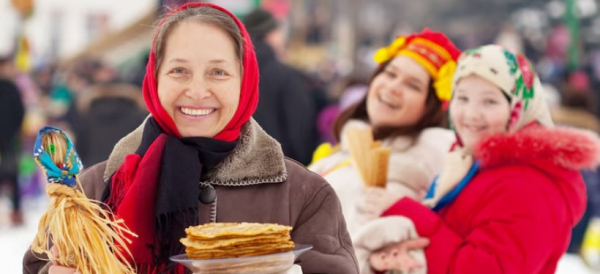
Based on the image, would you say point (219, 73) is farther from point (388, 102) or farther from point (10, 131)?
point (10, 131)

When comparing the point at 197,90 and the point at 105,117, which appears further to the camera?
the point at 105,117

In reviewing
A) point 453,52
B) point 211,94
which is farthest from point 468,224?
point 211,94

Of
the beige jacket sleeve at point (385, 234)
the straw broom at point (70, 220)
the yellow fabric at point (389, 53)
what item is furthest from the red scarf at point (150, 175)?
the yellow fabric at point (389, 53)

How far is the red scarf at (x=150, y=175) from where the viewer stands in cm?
218

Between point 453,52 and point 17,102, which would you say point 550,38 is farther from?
point 453,52

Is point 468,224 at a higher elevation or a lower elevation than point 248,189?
lower

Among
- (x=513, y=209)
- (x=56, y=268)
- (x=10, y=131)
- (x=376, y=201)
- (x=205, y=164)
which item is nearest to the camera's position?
(x=56, y=268)

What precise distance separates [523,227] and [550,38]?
21811 mm

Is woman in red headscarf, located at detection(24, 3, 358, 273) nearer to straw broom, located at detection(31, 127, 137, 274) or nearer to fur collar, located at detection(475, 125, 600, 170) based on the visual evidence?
straw broom, located at detection(31, 127, 137, 274)

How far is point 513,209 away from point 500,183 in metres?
0.13

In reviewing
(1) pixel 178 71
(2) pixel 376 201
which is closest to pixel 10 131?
(2) pixel 376 201

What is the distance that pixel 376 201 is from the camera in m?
3.24

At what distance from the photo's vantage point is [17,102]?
32.3ft

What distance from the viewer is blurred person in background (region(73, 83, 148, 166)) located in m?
6.43
